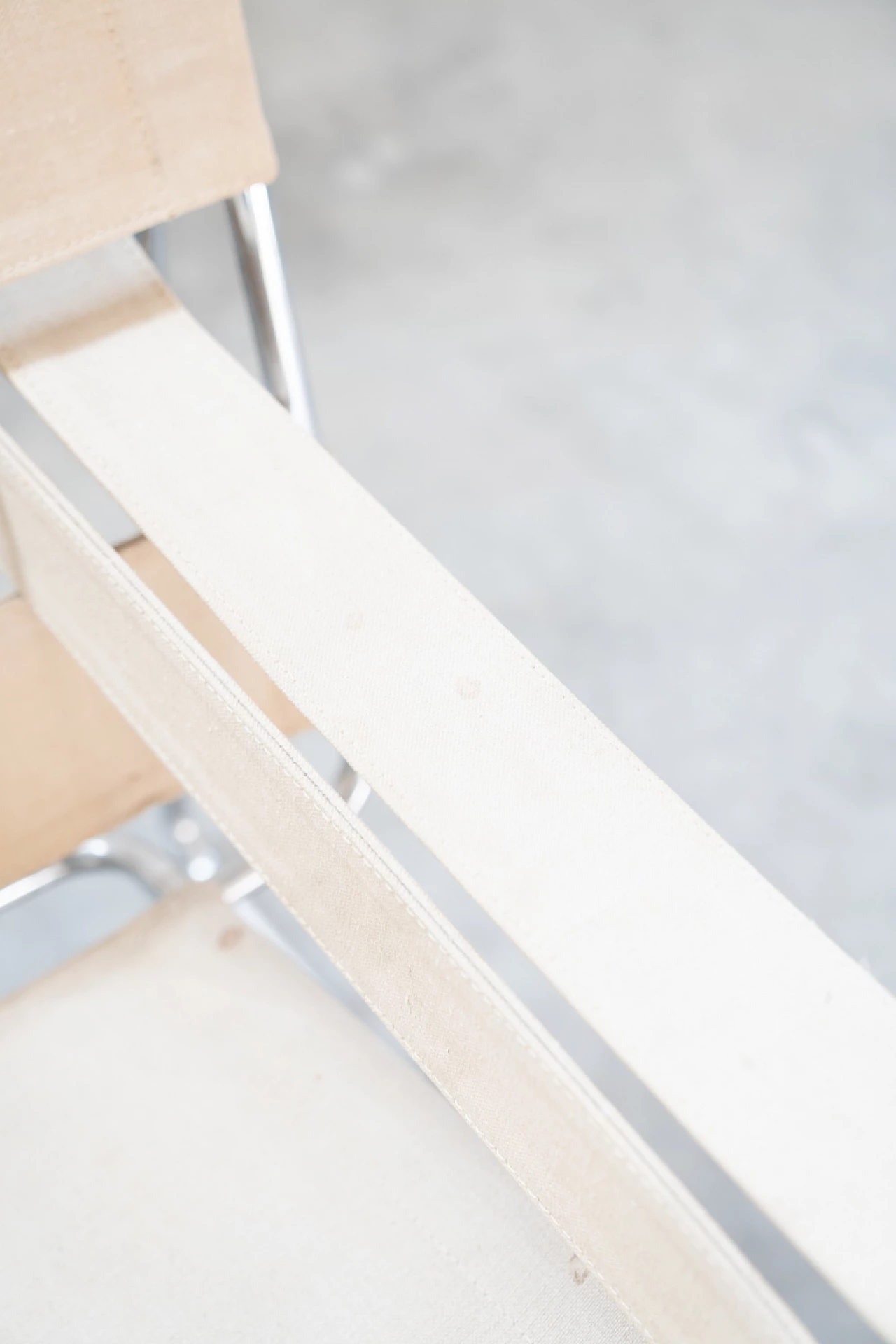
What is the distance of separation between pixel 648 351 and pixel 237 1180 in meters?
1.38

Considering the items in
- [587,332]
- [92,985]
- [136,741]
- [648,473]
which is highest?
[587,332]

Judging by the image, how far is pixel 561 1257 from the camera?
1.84 feet

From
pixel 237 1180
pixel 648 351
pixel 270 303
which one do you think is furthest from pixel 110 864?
pixel 648 351

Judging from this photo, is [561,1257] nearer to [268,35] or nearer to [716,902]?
[716,902]

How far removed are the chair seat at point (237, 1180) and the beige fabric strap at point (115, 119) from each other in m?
0.37

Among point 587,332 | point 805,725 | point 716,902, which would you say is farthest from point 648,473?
point 716,902

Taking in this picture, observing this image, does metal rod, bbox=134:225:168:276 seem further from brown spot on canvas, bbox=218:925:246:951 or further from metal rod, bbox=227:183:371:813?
brown spot on canvas, bbox=218:925:246:951

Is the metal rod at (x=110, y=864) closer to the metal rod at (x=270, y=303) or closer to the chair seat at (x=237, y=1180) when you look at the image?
the chair seat at (x=237, y=1180)

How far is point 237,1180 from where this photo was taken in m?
0.60

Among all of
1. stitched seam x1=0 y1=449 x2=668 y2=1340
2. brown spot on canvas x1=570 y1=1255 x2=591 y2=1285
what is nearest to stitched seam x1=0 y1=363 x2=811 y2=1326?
stitched seam x1=0 y1=449 x2=668 y2=1340

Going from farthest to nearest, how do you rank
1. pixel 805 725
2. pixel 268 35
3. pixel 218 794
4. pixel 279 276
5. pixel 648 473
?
pixel 268 35
pixel 648 473
pixel 805 725
pixel 279 276
pixel 218 794

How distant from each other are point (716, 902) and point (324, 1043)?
0.28 metres

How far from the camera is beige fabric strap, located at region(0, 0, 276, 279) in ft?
1.69

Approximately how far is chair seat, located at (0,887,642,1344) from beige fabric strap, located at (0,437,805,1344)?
125 mm
